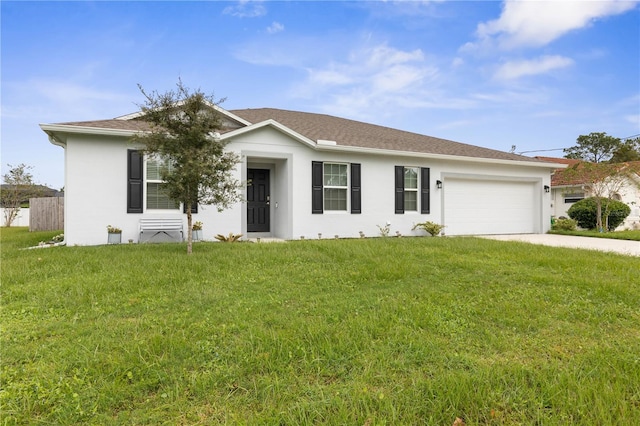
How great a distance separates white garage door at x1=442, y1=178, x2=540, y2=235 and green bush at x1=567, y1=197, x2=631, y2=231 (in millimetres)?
4327

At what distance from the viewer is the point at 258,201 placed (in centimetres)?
1085

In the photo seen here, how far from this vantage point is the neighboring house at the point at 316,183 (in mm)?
8422

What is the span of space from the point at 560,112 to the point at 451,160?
13.0 meters

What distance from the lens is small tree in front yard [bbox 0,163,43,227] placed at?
19.0m

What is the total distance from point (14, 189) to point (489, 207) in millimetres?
24648

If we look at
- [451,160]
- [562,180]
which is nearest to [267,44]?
[451,160]

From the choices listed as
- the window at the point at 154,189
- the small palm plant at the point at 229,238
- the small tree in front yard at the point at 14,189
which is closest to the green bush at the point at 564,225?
the small palm plant at the point at 229,238

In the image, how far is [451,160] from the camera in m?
11.8

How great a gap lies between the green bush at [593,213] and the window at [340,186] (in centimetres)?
1217

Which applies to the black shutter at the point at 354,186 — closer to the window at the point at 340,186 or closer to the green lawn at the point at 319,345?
the window at the point at 340,186

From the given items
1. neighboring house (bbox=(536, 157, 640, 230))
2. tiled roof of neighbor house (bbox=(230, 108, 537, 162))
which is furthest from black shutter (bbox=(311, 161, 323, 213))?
neighboring house (bbox=(536, 157, 640, 230))

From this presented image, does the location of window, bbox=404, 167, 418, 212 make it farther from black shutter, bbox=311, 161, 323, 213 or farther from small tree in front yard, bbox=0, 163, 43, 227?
small tree in front yard, bbox=0, 163, 43, 227

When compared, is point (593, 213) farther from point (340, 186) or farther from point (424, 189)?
point (340, 186)

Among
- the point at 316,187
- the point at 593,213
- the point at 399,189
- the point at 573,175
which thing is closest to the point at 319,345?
the point at 316,187
